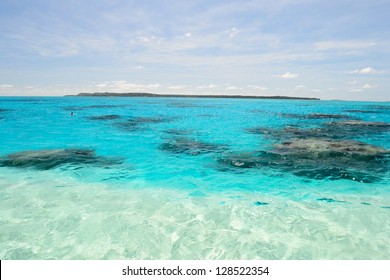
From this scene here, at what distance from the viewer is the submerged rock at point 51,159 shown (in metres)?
14.9

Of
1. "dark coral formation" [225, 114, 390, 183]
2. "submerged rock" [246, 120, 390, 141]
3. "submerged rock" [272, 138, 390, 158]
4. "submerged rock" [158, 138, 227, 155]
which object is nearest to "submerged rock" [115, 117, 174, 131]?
"submerged rock" [158, 138, 227, 155]

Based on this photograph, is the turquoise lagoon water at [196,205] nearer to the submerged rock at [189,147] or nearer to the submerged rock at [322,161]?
the submerged rock at [322,161]

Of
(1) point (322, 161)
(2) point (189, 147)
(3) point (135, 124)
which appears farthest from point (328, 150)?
(3) point (135, 124)

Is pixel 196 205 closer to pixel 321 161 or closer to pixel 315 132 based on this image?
pixel 321 161

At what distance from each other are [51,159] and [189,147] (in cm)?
959

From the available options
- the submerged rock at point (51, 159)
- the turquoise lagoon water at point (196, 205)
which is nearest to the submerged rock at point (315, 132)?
the turquoise lagoon water at point (196, 205)

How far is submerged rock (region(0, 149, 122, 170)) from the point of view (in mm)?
14870

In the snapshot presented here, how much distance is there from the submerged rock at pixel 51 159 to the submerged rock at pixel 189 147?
184 inches

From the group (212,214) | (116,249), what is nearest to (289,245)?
(212,214)

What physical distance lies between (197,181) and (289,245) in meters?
6.06

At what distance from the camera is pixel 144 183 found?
12.5 metres

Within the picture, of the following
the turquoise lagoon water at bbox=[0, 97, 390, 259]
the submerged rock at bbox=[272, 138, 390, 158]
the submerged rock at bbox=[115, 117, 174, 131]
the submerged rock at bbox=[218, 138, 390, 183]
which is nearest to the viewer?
the turquoise lagoon water at bbox=[0, 97, 390, 259]

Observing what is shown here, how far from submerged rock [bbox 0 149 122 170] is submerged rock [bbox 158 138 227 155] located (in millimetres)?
4677

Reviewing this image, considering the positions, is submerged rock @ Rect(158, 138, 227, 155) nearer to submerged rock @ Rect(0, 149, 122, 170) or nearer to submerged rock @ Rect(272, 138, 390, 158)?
submerged rock @ Rect(272, 138, 390, 158)
